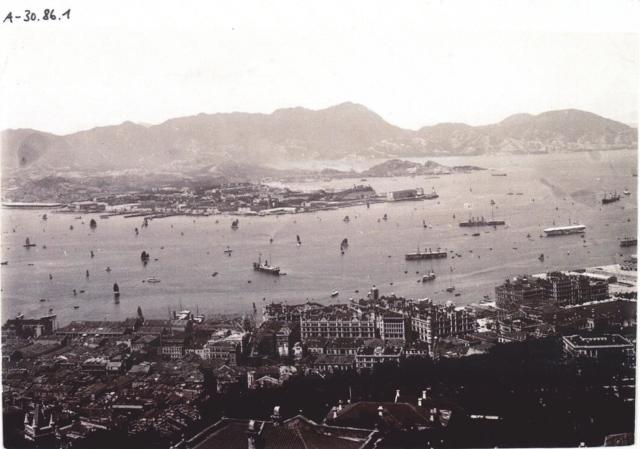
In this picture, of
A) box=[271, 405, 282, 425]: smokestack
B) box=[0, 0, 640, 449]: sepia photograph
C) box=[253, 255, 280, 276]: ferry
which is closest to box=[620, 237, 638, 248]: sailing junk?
box=[0, 0, 640, 449]: sepia photograph

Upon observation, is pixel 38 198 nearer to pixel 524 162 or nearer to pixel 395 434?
pixel 395 434

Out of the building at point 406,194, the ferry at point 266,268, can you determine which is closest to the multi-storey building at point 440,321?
the building at point 406,194

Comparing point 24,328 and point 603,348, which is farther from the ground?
point 24,328

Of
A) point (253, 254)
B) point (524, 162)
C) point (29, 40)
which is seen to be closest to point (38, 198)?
point (29, 40)

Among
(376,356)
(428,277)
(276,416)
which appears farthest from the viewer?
(428,277)

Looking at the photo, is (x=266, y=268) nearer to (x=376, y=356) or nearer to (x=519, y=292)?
(x=376, y=356)

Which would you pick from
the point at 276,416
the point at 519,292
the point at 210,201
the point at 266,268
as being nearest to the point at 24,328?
the point at 210,201

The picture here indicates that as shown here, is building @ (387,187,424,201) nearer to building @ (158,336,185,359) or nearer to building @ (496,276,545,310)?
building @ (496,276,545,310)
